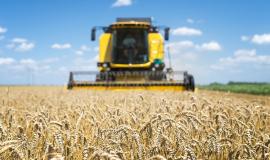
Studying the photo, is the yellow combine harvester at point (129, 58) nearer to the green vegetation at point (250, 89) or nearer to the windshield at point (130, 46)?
the windshield at point (130, 46)

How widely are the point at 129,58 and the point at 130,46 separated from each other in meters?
0.61

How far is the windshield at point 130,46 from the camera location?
61.1 ft

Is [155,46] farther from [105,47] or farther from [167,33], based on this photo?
[105,47]

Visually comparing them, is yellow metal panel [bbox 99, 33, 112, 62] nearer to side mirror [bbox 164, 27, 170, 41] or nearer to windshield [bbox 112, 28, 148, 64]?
windshield [bbox 112, 28, 148, 64]

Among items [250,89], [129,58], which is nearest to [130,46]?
[129,58]

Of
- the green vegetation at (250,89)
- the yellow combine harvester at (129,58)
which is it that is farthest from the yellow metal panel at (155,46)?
the green vegetation at (250,89)

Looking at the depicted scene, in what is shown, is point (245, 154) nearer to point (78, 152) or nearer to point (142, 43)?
point (78, 152)

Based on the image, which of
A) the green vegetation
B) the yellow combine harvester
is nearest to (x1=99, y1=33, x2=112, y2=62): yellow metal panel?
the yellow combine harvester

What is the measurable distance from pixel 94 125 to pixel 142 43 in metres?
15.4

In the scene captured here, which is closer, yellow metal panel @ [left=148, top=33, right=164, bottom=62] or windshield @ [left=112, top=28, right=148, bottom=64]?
windshield @ [left=112, top=28, right=148, bottom=64]

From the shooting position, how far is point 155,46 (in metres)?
19.1

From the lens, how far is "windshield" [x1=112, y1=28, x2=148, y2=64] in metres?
18.6

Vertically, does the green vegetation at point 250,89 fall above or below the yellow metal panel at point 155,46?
below

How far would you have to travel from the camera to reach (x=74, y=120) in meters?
4.81
